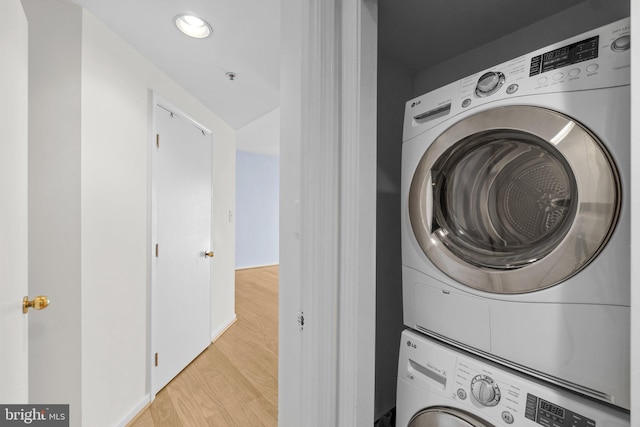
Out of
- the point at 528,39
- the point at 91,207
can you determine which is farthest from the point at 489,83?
the point at 91,207

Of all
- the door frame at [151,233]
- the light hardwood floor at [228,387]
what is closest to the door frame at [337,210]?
the light hardwood floor at [228,387]

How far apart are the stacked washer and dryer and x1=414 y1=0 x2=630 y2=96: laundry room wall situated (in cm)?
55

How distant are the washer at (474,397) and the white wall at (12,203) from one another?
1187mm

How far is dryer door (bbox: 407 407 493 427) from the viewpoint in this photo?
75 cm

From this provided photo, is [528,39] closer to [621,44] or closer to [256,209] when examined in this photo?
[621,44]

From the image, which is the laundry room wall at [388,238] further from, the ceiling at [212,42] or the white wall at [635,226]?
the white wall at [635,226]

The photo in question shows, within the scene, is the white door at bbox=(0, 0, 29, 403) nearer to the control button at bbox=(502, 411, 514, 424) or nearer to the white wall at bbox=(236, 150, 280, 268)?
the control button at bbox=(502, 411, 514, 424)

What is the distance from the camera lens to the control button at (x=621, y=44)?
566mm

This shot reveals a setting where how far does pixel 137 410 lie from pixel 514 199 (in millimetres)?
2311

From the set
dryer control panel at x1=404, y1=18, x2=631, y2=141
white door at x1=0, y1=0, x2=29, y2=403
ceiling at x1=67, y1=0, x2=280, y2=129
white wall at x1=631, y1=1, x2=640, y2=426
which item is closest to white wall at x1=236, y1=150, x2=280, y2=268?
ceiling at x1=67, y1=0, x2=280, y2=129

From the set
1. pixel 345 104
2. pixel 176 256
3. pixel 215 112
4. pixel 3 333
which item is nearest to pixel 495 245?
→ pixel 345 104

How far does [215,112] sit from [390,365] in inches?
99.2

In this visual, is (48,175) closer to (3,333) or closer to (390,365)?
(3,333)

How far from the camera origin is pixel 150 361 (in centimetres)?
179
